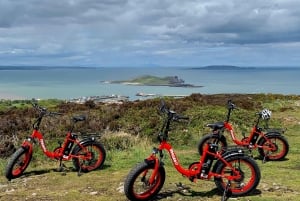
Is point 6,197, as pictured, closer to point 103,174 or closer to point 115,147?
point 103,174

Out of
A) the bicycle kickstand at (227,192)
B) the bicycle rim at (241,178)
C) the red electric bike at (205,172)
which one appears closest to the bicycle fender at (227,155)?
the red electric bike at (205,172)

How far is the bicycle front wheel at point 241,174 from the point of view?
744 centimetres

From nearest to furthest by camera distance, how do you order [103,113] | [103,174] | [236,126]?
[103,174] → [236,126] → [103,113]

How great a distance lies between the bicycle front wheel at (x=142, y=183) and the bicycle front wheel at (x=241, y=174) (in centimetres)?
97

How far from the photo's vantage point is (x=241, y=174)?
7555mm

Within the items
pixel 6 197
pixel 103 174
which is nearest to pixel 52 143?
pixel 103 174

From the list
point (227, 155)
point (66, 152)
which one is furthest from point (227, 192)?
point (66, 152)

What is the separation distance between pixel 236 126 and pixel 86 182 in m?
9.35

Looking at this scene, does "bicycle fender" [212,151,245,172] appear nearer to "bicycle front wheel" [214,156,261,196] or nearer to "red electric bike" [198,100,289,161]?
"bicycle front wheel" [214,156,261,196]

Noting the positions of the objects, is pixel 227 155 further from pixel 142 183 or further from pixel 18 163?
pixel 18 163

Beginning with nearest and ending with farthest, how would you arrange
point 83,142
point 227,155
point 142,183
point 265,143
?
1. point 142,183
2. point 227,155
3. point 83,142
4. point 265,143

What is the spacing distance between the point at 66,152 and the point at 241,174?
4.01m

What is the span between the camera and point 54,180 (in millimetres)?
9148

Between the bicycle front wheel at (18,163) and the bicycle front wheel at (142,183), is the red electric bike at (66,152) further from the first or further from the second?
the bicycle front wheel at (142,183)
